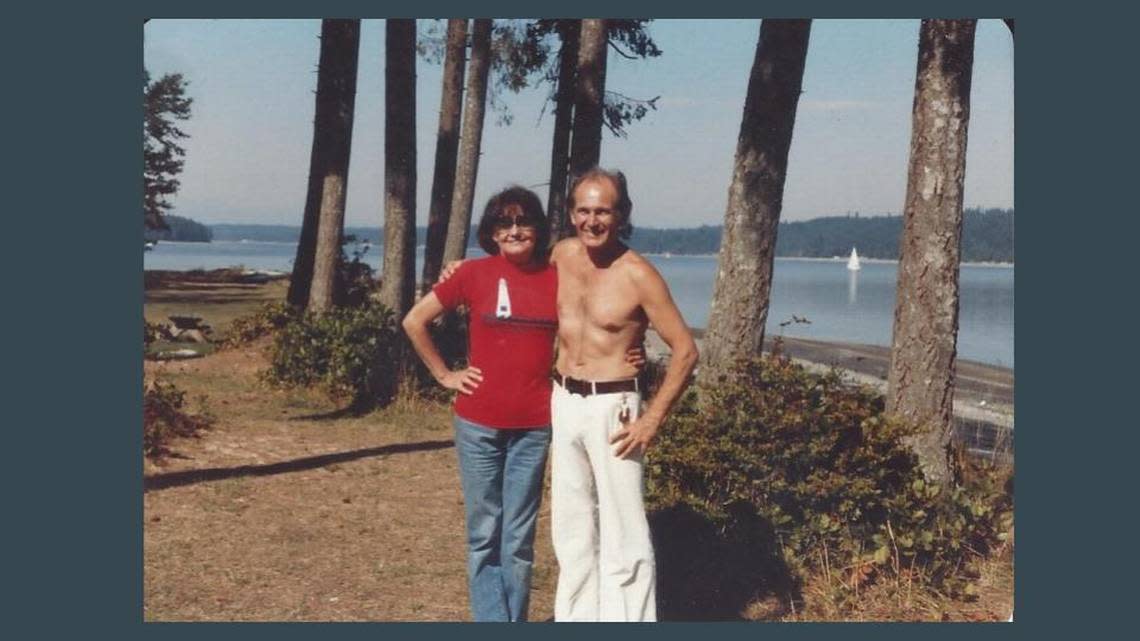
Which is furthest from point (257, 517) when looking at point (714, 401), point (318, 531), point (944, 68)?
point (944, 68)

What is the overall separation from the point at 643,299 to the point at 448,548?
2.75m

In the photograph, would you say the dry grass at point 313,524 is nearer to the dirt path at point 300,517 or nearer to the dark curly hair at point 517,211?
the dirt path at point 300,517

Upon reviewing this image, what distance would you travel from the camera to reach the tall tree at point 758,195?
7.07 metres

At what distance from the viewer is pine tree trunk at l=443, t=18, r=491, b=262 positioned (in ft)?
54.6

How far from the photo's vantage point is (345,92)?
1160 centimetres

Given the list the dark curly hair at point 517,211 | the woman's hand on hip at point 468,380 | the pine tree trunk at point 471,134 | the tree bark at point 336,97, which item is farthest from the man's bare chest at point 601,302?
the pine tree trunk at point 471,134

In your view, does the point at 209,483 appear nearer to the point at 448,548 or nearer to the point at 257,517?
the point at 257,517

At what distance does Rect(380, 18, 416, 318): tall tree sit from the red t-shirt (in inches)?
271

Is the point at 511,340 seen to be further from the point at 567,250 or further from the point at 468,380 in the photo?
the point at 567,250

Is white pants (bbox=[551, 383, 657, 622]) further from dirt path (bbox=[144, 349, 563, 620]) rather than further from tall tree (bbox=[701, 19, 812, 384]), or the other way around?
tall tree (bbox=[701, 19, 812, 384])

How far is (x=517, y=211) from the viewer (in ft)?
16.1

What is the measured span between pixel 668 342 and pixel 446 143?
43.0 ft

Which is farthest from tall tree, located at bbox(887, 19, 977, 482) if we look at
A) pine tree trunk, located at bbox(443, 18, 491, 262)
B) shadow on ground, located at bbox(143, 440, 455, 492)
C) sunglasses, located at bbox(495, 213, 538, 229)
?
pine tree trunk, located at bbox(443, 18, 491, 262)

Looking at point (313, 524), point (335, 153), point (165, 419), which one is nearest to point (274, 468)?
point (165, 419)
